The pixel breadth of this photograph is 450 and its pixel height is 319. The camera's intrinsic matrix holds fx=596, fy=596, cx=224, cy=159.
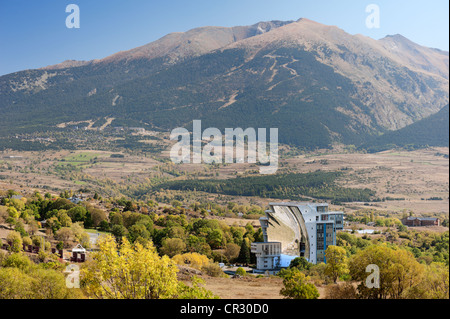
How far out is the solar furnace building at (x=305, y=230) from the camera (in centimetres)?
3519

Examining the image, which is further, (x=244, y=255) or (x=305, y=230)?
(x=244, y=255)

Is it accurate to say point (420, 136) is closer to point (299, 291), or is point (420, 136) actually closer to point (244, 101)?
point (244, 101)

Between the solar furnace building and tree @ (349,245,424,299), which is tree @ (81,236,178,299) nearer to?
tree @ (349,245,424,299)

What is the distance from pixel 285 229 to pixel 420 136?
11612cm

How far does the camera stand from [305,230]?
3528 cm

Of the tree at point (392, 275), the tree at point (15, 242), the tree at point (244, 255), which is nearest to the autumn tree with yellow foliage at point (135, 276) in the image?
the tree at point (392, 275)

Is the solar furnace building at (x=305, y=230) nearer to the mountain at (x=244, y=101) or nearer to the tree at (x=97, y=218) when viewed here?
the tree at (x=97, y=218)

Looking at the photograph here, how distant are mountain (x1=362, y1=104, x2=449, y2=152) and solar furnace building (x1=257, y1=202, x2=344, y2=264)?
10641 centimetres

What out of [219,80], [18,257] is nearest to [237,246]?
[18,257]

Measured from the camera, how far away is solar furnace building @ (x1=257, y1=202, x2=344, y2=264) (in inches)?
1385

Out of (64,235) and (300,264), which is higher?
(64,235)

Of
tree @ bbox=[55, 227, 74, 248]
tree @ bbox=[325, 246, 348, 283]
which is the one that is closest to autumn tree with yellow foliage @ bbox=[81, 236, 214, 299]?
tree @ bbox=[325, 246, 348, 283]

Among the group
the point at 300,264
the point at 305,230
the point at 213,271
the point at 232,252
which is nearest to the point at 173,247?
the point at 232,252
